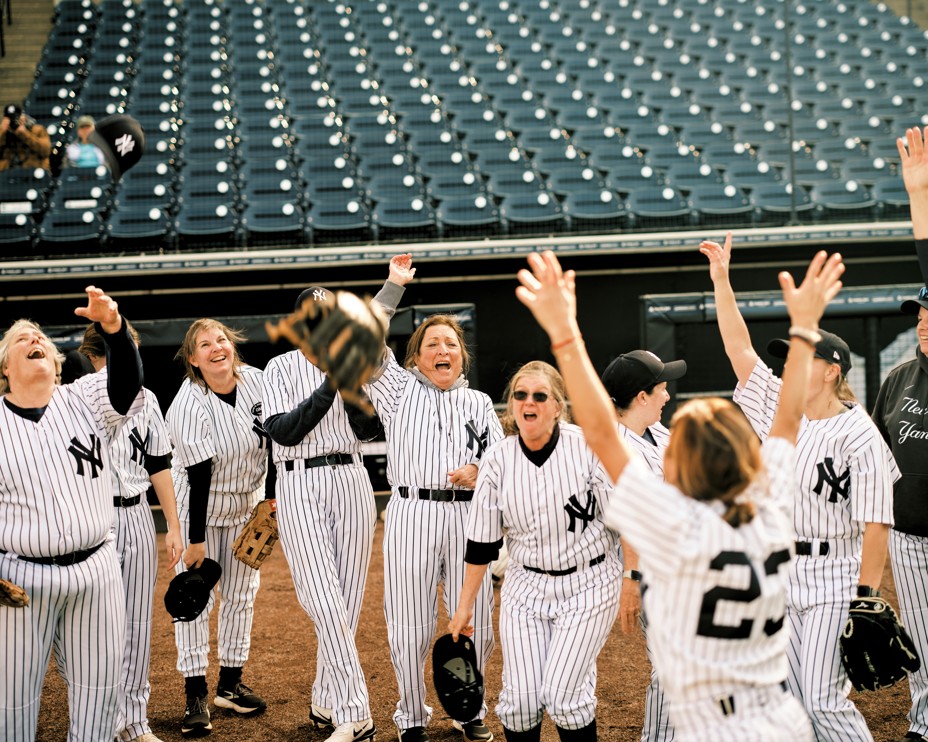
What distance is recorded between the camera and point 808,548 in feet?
11.5

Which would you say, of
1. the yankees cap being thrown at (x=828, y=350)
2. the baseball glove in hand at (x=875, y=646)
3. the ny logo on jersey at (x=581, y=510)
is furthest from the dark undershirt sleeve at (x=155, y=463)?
the baseball glove in hand at (x=875, y=646)

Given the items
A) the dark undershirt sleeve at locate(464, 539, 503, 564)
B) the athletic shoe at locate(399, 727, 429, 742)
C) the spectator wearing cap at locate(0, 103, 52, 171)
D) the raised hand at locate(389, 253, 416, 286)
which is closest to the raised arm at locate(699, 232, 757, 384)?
the dark undershirt sleeve at locate(464, 539, 503, 564)

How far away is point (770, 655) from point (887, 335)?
8.35 metres

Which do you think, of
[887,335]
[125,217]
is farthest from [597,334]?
[125,217]

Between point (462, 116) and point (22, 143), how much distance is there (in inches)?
224

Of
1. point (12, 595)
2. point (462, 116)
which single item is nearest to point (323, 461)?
point (12, 595)

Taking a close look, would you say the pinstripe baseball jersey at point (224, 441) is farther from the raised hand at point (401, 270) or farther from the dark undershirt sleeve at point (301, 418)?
the raised hand at point (401, 270)

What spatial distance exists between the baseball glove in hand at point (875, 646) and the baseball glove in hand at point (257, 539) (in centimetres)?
250

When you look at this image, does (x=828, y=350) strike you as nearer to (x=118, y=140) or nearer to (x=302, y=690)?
(x=302, y=690)

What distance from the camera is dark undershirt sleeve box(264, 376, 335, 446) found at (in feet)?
12.7

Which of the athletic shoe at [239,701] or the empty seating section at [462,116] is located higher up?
the empty seating section at [462,116]

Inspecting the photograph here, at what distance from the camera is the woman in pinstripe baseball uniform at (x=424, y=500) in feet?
13.8

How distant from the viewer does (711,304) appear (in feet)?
30.4

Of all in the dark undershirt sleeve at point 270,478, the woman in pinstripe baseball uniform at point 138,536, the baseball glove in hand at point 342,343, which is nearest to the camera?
the baseball glove in hand at point 342,343
